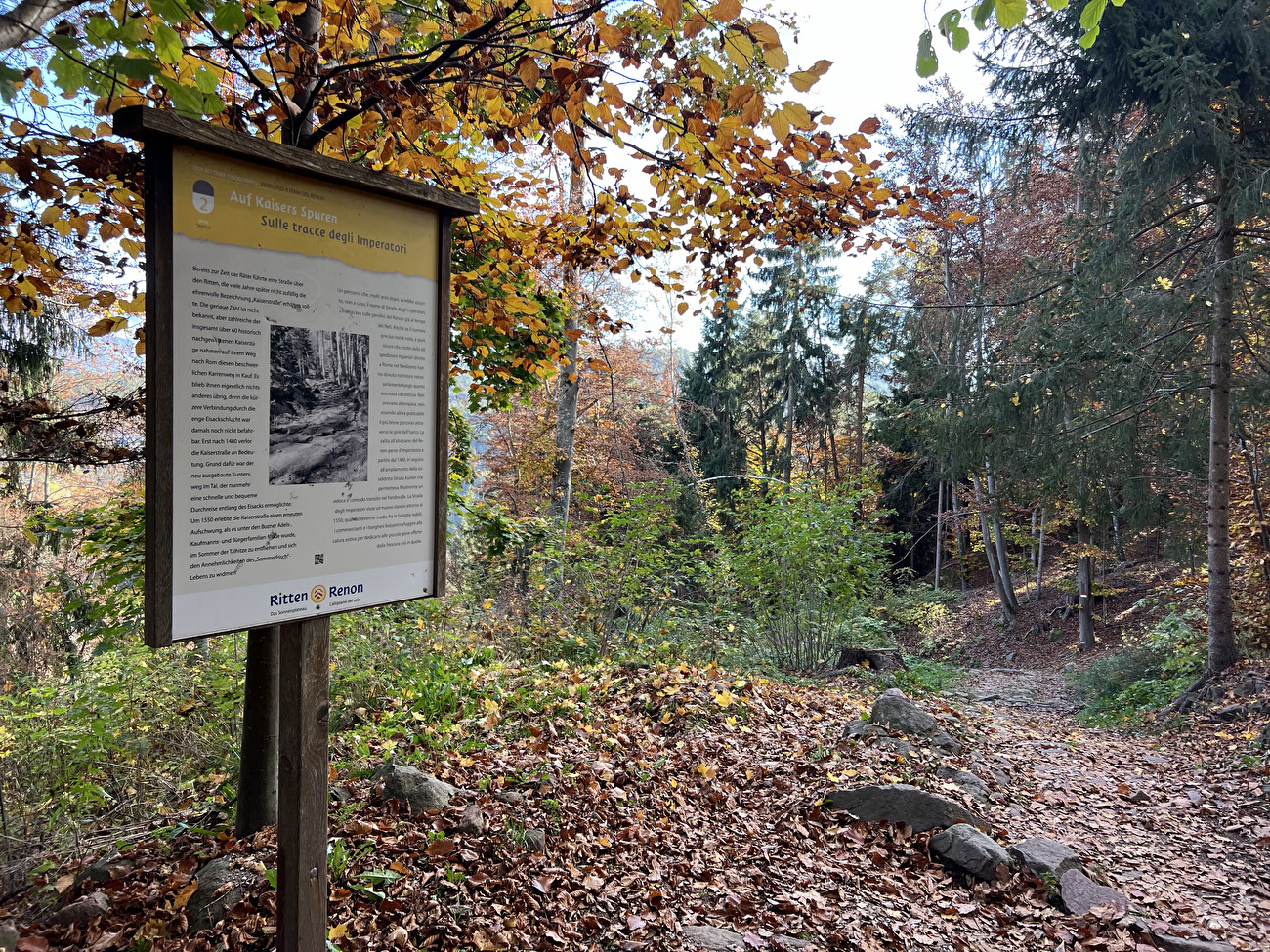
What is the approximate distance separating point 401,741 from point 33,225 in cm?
326

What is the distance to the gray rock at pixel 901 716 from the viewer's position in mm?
→ 5352

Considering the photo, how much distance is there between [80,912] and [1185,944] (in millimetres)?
4578

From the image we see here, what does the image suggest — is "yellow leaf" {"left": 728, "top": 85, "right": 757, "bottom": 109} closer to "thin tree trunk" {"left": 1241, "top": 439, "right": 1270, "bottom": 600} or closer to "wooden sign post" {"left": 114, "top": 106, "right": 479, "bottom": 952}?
"wooden sign post" {"left": 114, "top": 106, "right": 479, "bottom": 952}

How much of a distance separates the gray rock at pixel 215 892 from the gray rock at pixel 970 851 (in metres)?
3.35

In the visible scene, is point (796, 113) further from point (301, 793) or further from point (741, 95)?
point (301, 793)

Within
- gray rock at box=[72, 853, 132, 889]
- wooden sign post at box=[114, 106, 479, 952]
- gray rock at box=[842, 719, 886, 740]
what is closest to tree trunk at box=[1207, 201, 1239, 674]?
gray rock at box=[842, 719, 886, 740]

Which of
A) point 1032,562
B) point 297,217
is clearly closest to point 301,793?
point 297,217

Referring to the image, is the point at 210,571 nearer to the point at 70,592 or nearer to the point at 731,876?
the point at 731,876

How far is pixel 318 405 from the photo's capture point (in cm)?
210

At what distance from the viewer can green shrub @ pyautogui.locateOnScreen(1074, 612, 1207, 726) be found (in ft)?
27.1

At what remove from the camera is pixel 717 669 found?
6.58 m

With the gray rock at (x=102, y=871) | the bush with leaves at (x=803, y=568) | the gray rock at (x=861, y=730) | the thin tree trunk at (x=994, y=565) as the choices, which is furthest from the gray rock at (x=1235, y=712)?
the gray rock at (x=102, y=871)

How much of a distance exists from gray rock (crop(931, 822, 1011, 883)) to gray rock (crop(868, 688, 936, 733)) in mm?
1438

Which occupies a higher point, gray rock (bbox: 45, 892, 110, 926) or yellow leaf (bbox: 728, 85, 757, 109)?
yellow leaf (bbox: 728, 85, 757, 109)
